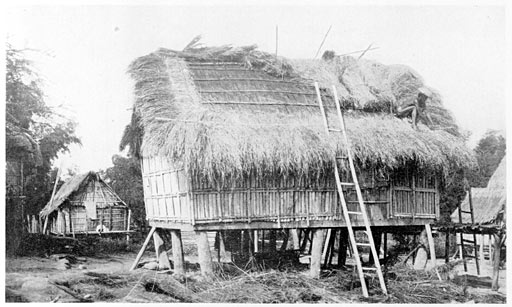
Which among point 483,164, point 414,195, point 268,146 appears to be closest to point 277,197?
point 268,146

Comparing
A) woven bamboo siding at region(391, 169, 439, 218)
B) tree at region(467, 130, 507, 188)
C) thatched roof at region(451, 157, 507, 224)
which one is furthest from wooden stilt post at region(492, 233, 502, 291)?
tree at region(467, 130, 507, 188)

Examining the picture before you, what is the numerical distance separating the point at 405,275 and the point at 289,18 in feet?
20.1

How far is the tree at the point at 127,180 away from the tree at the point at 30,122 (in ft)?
27.9

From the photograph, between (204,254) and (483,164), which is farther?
(483,164)

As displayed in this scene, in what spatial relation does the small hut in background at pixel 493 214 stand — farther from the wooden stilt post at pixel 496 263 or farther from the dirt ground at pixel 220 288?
the dirt ground at pixel 220 288

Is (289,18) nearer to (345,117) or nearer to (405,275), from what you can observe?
(345,117)

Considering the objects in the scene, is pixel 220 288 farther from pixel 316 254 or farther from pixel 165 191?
pixel 165 191

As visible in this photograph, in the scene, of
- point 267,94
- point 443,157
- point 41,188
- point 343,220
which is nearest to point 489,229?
point 443,157

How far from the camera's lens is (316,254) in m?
13.9

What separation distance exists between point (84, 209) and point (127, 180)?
4.95 m

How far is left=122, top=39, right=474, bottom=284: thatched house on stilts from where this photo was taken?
12.8 m

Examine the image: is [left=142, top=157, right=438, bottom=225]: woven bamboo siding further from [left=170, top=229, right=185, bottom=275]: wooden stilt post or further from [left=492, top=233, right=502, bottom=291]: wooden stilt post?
[left=492, top=233, right=502, bottom=291]: wooden stilt post

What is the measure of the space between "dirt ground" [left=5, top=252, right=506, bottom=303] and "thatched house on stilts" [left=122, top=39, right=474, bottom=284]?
0.84 meters

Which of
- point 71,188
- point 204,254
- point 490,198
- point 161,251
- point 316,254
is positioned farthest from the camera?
point 71,188
